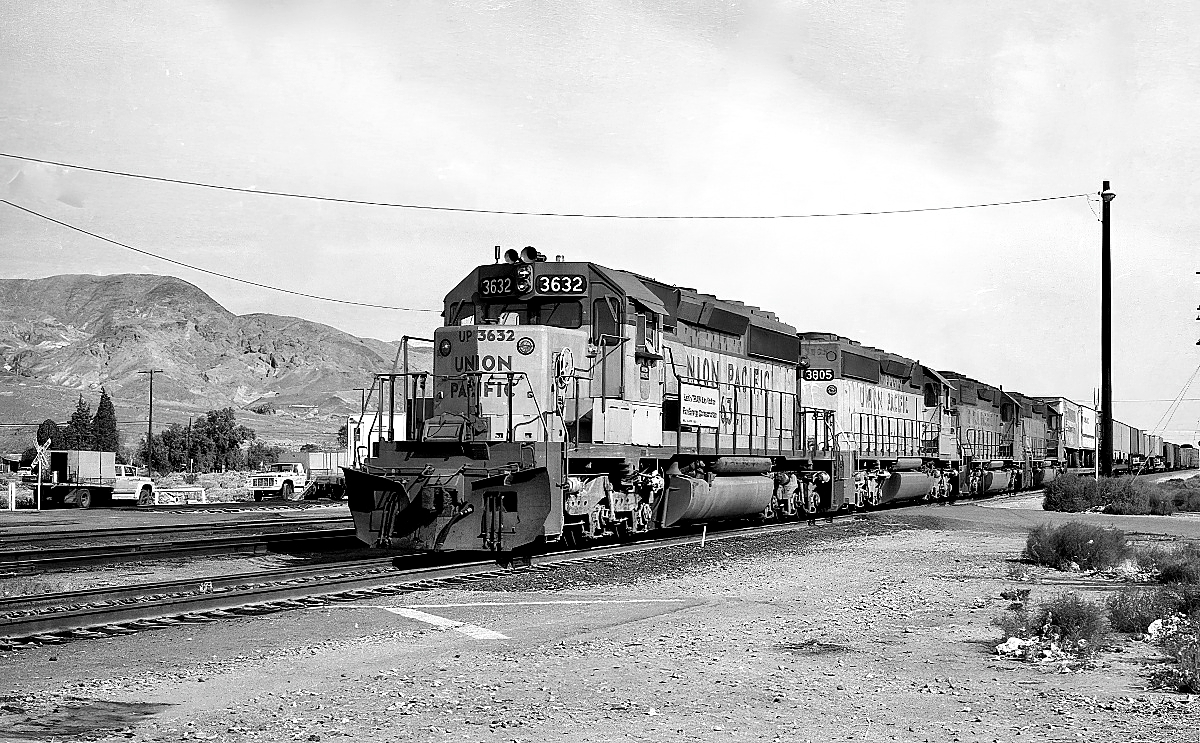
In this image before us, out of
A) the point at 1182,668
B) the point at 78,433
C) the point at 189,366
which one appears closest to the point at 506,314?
the point at 1182,668

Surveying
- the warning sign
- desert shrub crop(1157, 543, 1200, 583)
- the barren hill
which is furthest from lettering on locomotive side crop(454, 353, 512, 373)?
the barren hill

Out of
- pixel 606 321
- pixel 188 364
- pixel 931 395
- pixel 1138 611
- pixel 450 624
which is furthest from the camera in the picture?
pixel 188 364

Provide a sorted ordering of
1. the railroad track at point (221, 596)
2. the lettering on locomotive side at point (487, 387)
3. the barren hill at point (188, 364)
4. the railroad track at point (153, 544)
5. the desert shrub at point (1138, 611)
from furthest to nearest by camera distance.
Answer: the barren hill at point (188, 364) < the railroad track at point (153, 544) < the lettering on locomotive side at point (487, 387) < the railroad track at point (221, 596) < the desert shrub at point (1138, 611)

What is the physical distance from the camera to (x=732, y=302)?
62.0 feet

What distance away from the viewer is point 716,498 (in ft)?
54.5

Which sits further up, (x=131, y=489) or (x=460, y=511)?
(x=460, y=511)

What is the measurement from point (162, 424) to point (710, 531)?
10746 cm

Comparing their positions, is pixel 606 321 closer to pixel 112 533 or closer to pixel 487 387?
pixel 487 387

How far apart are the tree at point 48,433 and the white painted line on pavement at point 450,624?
231 feet

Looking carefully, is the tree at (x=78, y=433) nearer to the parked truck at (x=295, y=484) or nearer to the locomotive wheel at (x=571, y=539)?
the parked truck at (x=295, y=484)

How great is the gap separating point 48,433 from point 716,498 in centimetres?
6827

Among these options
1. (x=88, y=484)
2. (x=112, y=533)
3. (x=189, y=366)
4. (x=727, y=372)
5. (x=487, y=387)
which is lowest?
(x=88, y=484)

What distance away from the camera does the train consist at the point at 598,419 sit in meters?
11.8

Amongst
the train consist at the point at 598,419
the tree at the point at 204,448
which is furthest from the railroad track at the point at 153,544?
the tree at the point at 204,448
